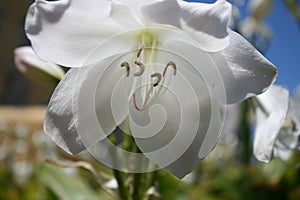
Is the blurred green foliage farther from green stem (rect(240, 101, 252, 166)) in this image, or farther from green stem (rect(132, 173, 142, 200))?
green stem (rect(132, 173, 142, 200))

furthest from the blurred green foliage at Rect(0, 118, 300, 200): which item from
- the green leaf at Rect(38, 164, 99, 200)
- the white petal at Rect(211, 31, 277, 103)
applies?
the white petal at Rect(211, 31, 277, 103)

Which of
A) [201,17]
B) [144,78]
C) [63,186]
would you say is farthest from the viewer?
[63,186]

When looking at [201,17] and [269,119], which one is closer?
[201,17]

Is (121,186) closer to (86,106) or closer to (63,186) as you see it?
(86,106)

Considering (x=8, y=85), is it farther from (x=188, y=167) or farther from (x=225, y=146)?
(x=188, y=167)

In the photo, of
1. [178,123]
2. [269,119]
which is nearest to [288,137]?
[269,119]

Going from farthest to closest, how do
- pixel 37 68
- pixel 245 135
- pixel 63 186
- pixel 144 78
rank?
pixel 245 135, pixel 63 186, pixel 37 68, pixel 144 78
